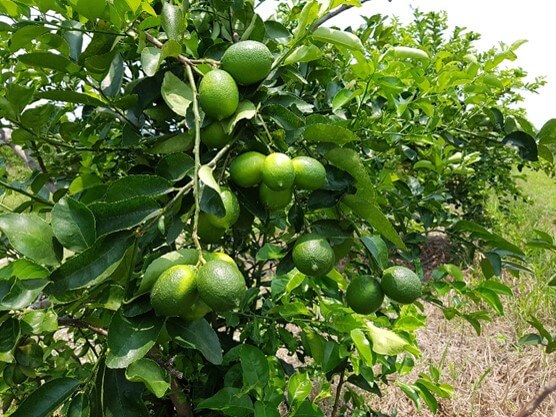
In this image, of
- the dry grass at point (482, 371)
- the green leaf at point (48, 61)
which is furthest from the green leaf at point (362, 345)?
the dry grass at point (482, 371)

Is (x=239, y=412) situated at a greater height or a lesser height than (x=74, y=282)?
lesser

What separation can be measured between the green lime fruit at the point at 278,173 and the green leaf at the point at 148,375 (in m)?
0.35

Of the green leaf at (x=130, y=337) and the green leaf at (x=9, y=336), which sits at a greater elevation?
the green leaf at (x=130, y=337)

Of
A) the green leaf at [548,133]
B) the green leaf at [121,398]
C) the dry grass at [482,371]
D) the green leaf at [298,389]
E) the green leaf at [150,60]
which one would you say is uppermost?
the green leaf at [548,133]

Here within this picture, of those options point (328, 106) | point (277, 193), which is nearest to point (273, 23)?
point (328, 106)

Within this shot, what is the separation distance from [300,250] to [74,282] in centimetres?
38

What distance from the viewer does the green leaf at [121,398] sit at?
2.82 ft

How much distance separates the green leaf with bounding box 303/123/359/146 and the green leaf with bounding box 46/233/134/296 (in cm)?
40

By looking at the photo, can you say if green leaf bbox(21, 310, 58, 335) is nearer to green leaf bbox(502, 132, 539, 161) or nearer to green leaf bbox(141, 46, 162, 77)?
green leaf bbox(141, 46, 162, 77)

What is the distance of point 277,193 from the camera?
0.90 meters

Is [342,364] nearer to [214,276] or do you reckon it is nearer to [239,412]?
[239,412]

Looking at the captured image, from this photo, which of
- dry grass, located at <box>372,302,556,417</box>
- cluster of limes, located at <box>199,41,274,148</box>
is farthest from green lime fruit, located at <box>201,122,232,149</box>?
dry grass, located at <box>372,302,556,417</box>

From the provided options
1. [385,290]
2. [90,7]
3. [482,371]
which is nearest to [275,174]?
[385,290]

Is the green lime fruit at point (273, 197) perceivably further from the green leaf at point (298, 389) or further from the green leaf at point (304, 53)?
the green leaf at point (298, 389)
